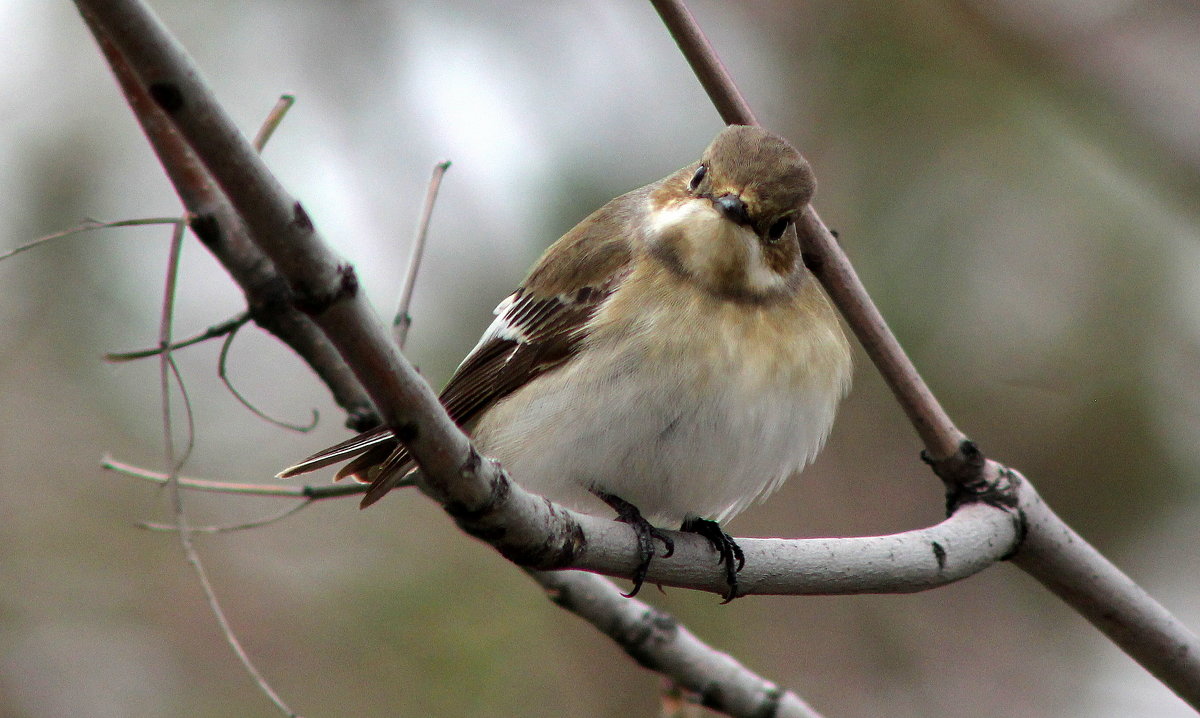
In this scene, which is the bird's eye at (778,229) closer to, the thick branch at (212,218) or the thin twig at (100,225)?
the thick branch at (212,218)

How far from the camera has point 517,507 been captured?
2264 millimetres

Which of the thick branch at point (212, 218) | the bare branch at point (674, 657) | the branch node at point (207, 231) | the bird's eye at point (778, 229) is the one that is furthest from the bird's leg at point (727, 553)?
the branch node at point (207, 231)

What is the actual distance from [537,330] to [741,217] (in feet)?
2.69

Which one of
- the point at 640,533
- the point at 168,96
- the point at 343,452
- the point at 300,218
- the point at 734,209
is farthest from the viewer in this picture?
the point at 343,452

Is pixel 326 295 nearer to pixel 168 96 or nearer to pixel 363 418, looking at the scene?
pixel 168 96

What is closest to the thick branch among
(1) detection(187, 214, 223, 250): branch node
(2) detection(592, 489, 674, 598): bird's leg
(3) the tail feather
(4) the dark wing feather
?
(1) detection(187, 214, 223, 250): branch node

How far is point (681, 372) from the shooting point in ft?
10.7

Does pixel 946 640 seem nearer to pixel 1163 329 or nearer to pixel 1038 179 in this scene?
pixel 1163 329

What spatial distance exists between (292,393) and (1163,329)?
5306 mm

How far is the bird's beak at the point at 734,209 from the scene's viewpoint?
3.38m

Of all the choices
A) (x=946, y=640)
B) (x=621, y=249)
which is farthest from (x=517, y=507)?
(x=946, y=640)

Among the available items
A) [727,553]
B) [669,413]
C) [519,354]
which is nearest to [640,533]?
[727,553]

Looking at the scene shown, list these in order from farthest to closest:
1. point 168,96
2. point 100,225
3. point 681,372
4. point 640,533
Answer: point 681,372 < point 640,533 < point 100,225 < point 168,96

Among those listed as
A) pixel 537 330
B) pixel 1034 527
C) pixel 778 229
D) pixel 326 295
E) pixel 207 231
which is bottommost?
pixel 1034 527
